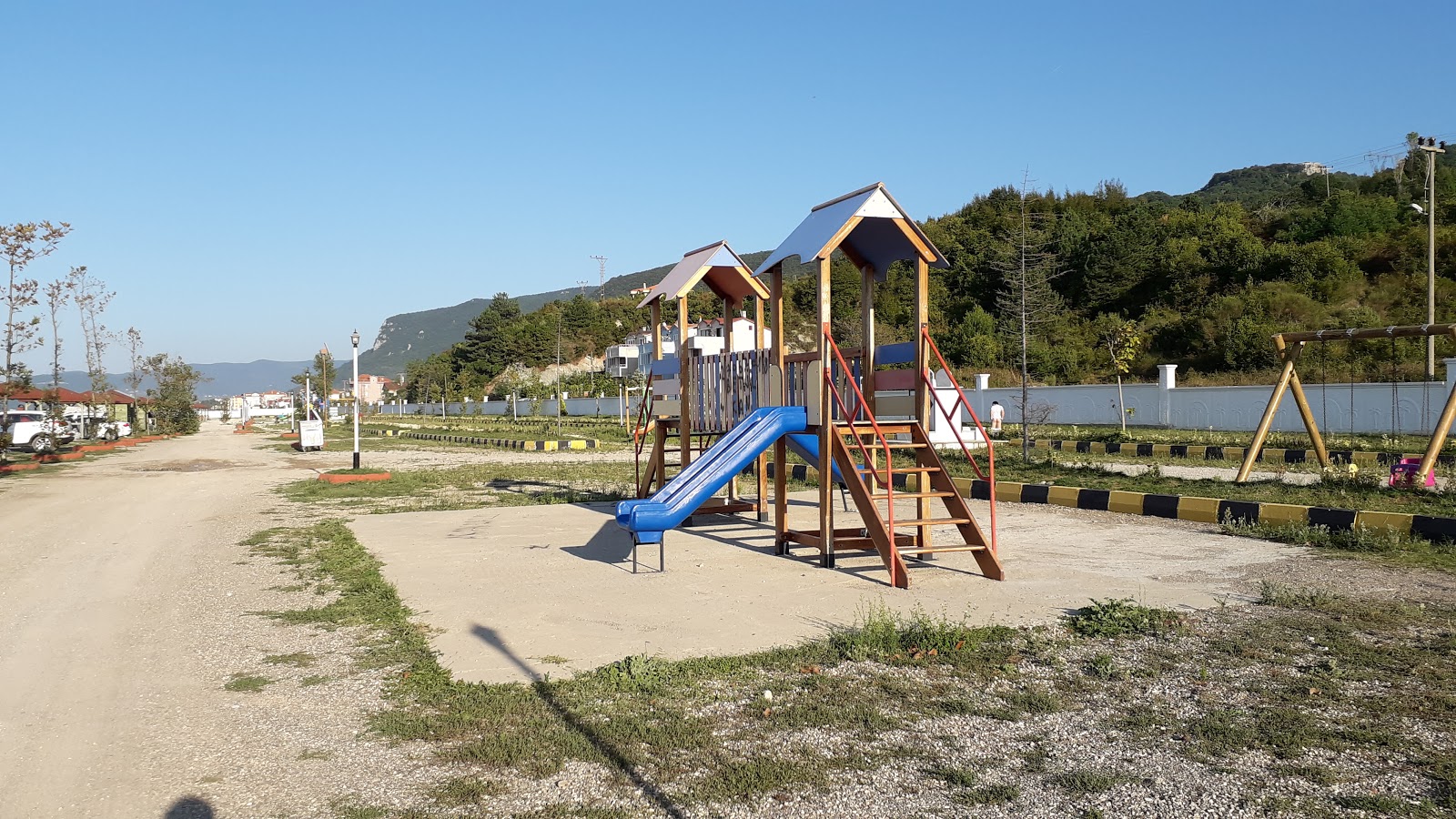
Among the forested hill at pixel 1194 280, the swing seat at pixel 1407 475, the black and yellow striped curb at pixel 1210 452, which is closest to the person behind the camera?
the swing seat at pixel 1407 475

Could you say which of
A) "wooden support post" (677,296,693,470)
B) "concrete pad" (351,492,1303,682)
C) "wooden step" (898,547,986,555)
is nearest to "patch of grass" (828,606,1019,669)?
"concrete pad" (351,492,1303,682)

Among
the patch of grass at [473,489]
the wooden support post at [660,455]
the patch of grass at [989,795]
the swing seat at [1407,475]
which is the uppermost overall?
the wooden support post at [660,455]

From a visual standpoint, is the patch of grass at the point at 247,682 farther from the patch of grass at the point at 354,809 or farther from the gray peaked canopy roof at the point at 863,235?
the gray peaked canopy roof at the point at 863,235

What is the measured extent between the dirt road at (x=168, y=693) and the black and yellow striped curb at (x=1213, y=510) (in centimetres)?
947

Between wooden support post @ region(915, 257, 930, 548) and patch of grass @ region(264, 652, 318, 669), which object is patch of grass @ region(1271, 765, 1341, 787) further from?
wooden support post @ region(915, 257, 930, 548)

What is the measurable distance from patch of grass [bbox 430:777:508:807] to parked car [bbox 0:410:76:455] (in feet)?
99.2

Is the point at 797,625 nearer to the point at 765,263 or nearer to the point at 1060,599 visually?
the point at 1060,599

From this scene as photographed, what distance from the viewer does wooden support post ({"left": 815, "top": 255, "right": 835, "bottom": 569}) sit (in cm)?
913

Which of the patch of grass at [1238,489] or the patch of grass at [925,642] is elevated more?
the patch of grass at [1238,489]

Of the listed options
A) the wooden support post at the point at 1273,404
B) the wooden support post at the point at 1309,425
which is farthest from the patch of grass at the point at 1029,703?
the wooden support post at the point at 1309,425

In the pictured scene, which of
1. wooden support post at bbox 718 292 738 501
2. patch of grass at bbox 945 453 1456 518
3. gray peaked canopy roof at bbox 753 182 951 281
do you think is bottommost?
patch of grass at bbox 945 453 1456 518

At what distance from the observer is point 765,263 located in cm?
985

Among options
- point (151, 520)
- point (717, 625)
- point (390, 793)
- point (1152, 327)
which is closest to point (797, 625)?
point (717, 625)

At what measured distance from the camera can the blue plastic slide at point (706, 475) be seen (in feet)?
28.2
